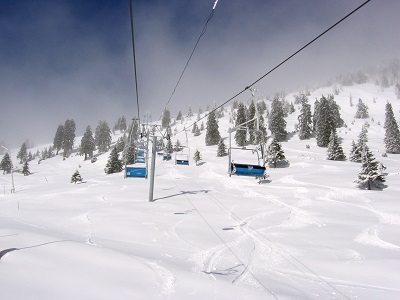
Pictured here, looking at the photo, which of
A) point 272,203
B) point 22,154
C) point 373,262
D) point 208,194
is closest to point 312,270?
point 373,262

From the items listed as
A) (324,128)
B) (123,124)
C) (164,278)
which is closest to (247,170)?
(164,278)

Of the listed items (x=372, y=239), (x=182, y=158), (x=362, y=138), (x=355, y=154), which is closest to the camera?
(x=372, y=239)

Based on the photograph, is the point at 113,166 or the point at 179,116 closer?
the point at 113,166

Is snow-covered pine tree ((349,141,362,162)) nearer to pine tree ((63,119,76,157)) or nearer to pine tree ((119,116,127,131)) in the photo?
pine tree ((63,119,76,157))

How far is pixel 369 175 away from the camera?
30781 mm

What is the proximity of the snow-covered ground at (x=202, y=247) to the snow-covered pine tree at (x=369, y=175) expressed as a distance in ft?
9.44

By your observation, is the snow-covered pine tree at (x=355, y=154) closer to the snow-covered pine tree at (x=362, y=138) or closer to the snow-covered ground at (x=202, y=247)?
the snow-covered pine tree at (x=362, y=138)

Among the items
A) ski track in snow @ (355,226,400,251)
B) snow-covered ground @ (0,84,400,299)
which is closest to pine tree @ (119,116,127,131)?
snow-covered ground @ (0,84,400,299)

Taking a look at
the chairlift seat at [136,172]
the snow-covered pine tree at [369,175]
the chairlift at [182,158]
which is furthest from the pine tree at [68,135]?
the snow-covered pine tree at [369,175]

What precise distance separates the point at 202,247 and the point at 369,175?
24.9 metres

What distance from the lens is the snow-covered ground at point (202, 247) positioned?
7.69 meters

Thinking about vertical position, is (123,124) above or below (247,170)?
above

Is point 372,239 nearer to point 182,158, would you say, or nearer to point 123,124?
point 182,158

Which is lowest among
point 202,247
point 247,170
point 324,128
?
point 202,247
